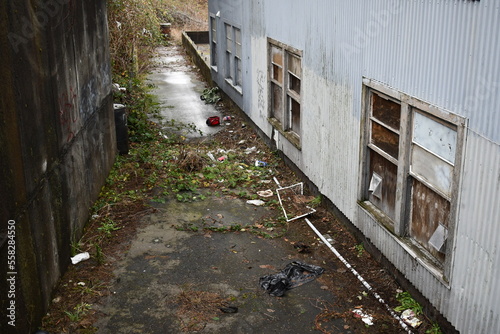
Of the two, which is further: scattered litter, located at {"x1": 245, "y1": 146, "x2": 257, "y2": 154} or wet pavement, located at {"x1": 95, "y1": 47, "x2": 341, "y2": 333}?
scattered litter, located at {"x1": 245, "y1": 146, "x2": 257, "y2": 154}

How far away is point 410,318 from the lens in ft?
18.3

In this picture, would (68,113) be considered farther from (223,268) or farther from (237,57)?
(237,57)

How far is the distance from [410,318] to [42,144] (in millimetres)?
4599

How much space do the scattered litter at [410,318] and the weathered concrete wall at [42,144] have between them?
13.3 ft

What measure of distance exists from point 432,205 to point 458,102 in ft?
4.19

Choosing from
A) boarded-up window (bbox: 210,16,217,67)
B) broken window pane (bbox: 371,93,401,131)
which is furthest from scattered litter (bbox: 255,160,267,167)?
boarded-up window (bbox: 210,16,217,67)

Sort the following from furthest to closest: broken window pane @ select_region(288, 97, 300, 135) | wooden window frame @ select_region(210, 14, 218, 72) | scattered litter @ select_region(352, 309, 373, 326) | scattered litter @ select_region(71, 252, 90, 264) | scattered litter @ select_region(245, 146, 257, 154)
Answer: wooden window frame @ select_region(210, 14, 218, 72) < scattered litter @ select_region(245, 146, 257, 154) < broken window pane @ select_region(288, 97, 300, 135) < scattered litter @ select_region(71, 252, 90, 264) < scattered litter @ select_region(352, 309, 373, 326)

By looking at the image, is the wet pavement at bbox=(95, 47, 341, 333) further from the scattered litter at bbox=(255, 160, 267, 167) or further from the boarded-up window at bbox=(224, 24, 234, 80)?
the boarded-up window at bbox=(224, 24, 234, 80)

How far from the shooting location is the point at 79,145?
7.50m

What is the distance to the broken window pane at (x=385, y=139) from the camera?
19.7ft

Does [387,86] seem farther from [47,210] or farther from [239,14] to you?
[239,14]

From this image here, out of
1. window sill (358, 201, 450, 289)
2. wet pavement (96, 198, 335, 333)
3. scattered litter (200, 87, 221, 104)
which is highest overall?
window sill (358, 201, 450, 289)

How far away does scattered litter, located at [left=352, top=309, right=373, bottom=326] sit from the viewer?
560cm

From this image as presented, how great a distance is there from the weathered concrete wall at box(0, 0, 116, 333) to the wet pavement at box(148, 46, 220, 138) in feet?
18.8
